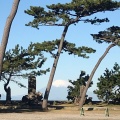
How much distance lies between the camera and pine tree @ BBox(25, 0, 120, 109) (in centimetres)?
3497

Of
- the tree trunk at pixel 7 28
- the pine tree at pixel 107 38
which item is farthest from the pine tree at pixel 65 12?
the tree trunk at pixel 7 28

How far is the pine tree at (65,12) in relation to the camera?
34969 mm

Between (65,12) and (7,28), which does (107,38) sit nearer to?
(65,12)

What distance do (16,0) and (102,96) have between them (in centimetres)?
2556

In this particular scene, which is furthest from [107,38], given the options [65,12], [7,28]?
[7,28]

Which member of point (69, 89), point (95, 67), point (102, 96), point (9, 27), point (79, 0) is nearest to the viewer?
point (9, 27)

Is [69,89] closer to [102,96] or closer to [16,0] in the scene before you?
[102,96]

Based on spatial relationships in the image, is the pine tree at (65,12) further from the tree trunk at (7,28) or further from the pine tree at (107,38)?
the tree trunk at (7,28)

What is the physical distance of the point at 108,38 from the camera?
38688 mm

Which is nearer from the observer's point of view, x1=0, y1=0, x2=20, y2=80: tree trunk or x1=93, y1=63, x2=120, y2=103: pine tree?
x1=0, y1=0, x2=20, y2=80: tree trunk

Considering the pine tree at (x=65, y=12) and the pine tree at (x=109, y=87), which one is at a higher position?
the pine tree at (x=65, y=12)

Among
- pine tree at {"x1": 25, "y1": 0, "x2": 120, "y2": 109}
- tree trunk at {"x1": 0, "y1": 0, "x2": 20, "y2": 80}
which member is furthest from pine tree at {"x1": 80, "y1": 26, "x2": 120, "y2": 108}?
tree trunk at {"x1": 0, "y1": 0, "x2": 20, "y2": 80}

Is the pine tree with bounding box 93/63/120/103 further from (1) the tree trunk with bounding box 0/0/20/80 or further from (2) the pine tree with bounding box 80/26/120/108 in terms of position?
(1) the tree trunk with bounding box 0/0/20/80

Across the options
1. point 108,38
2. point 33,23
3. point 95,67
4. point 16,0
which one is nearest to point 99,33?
point 108,38
